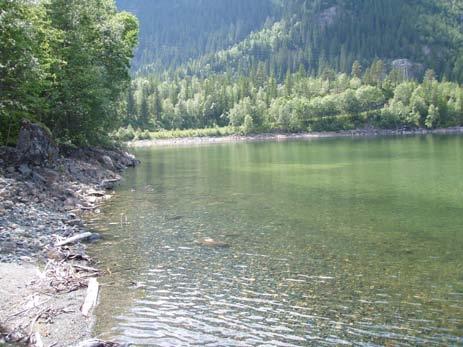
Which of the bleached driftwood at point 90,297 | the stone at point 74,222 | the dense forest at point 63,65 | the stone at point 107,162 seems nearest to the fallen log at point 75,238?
the stone at point 74,222

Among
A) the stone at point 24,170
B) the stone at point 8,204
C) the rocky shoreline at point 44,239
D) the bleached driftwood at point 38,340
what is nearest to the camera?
the bleached driftwood at point 38,340

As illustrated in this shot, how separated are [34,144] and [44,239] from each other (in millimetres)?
18977

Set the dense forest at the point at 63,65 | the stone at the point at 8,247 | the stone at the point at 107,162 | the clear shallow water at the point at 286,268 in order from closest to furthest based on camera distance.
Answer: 1. the clear shallow water at the point at 286,268
2. the stone at the point at 8,247
3. the dense forest at the point at 63,65
4. the stone at the point at 107,162

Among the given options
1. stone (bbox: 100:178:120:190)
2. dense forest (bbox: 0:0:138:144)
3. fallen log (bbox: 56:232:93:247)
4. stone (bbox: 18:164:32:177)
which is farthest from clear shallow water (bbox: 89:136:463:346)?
dense forest (bbox: 0:0:138:144)

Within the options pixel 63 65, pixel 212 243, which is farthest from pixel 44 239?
pixel 63 65

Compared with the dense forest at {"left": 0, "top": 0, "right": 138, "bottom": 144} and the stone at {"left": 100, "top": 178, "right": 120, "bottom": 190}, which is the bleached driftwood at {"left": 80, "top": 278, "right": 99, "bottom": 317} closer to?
the dense forest at {"left": 0, "top": 0, "right": 138, "bottom": 144}

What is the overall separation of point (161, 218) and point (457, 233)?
1896cm

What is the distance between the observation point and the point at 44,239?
26.5 metres

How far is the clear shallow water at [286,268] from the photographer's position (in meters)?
16.2

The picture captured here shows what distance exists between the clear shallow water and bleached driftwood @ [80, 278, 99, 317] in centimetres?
44

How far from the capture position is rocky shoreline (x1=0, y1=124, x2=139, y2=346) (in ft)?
53.8

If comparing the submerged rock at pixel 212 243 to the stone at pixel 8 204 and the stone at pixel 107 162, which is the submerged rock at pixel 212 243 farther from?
the stone at pixel 107 162

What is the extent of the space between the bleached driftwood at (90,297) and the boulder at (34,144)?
25.2 meters

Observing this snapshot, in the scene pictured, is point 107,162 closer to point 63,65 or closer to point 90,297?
point 63,65
